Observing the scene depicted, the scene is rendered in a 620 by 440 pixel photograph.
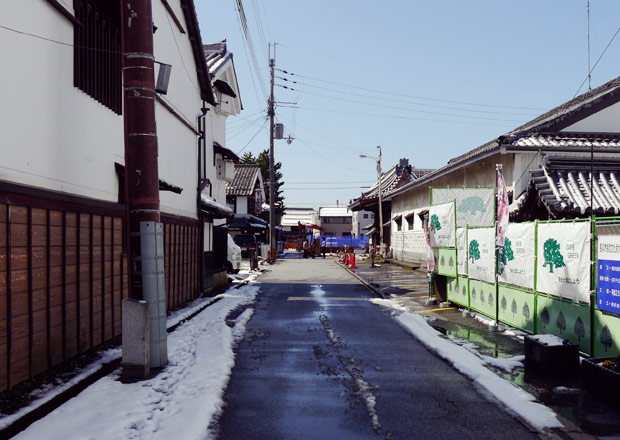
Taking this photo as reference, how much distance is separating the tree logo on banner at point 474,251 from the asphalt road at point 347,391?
2735 mm

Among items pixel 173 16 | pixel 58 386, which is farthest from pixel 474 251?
pixel 173 16

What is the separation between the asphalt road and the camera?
18.4ft

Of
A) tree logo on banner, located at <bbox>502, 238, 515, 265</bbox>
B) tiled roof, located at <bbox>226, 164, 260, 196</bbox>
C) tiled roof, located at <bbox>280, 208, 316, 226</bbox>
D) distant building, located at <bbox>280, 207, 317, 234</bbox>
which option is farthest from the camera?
tiled roof, located at <bbox>280, 208, 316, 226</bbox>

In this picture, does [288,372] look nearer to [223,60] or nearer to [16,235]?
[16,235]

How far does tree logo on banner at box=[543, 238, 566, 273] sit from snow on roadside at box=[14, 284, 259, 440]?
232 inches

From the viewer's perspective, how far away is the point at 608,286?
296 inches

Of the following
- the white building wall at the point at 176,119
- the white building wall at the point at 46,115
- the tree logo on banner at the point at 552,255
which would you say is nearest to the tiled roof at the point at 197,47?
the white building wall at the point at 176,119

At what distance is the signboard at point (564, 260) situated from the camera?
8.16 m

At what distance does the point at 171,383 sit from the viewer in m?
7.26

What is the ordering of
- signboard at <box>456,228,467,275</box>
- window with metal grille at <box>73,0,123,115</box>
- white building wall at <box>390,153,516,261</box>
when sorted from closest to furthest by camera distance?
1. window with metal grille at <box>73,0,123,115</box>
2. signboard at <box>456,228,467,275</box>
3. white building wall at <box>390,153,516,261</box>

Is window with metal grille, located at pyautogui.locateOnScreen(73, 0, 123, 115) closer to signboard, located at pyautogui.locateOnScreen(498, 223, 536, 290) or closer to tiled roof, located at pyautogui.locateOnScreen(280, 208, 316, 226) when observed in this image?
signboard, located at pyautogui.locateOnScreen(498, 223, 536, 290)

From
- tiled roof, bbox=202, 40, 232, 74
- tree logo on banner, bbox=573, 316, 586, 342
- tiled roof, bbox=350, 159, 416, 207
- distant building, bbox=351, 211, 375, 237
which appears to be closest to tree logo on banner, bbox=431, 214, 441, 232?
tree logo on banner, bbox=573, 316, 586, 342

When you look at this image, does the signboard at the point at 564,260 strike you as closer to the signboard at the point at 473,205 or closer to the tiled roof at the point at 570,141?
the signboard at the point at 473,205

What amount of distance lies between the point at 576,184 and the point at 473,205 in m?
3.24
